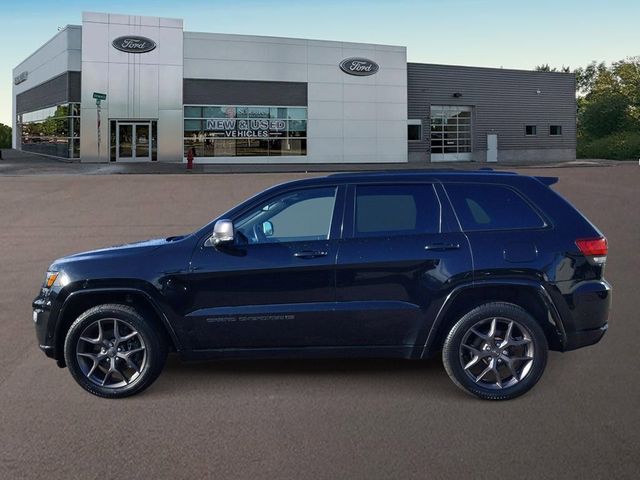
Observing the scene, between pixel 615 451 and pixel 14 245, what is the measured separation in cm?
1114

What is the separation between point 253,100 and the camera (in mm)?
43062

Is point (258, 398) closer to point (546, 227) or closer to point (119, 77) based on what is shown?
point (546, 227)

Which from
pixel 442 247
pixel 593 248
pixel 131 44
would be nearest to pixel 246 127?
pixel 131 44

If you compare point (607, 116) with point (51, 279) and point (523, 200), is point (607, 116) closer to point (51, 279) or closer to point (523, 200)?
point (523, 200)

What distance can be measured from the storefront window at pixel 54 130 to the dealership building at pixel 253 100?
9cm

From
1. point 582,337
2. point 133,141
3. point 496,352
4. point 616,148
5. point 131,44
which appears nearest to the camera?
point 496,352

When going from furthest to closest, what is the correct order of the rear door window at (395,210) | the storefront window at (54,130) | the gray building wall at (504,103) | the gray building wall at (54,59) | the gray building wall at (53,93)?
the gray building wall at (504,103) < the storefront window at (54,130) < the gray building wall at (53,93) < the gray building wall at (54,59) < the rear door window at (395,210)

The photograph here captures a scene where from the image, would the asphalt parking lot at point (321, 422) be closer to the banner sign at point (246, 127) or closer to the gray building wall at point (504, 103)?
→ the banner sign at point (246, 127)

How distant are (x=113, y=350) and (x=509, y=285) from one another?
2984 millimetres

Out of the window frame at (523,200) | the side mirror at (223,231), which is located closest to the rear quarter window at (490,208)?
the window frame at (523,200)

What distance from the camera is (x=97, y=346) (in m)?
5.43

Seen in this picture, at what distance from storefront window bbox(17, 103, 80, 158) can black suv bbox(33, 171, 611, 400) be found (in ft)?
126

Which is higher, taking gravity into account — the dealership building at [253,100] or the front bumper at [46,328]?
the dealership building at [253,100]

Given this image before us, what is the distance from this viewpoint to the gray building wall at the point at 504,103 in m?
48.0
